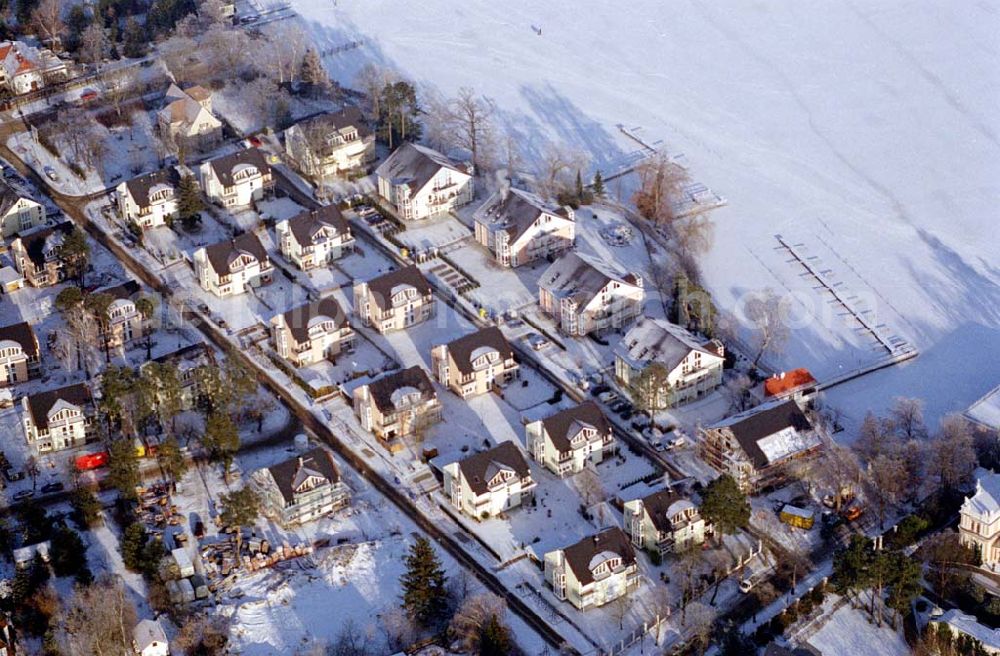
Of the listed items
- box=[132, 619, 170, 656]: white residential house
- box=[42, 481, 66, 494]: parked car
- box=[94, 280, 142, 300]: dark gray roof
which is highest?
box=[94, 280, 142, 300]: dark gray roof

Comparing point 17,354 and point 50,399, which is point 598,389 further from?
point 17,354

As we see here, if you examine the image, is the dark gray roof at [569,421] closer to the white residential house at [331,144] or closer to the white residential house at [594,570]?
the white residential house at [594,570]

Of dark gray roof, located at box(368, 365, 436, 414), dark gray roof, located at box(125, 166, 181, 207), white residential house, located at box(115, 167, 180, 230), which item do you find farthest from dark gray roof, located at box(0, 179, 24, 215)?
dark gray roof, located at box(368, 365, 436, 414)

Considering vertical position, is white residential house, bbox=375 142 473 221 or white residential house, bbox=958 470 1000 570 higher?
white residential house, bbox=958 470 1000 570

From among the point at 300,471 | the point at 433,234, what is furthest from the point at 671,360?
the point at 433,234

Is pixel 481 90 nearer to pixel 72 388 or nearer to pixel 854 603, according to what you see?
pixel 72 388

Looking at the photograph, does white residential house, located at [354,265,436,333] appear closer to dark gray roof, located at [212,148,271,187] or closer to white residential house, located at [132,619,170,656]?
dark gray roof, located at [212,148,271,187]
